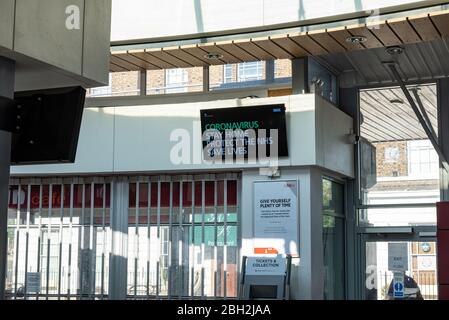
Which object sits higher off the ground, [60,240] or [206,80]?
[206,80]

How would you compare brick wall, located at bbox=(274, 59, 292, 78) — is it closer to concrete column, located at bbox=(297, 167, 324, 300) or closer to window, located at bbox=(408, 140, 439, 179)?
concrete column, located at bbox=(297, 167, 324, 300)

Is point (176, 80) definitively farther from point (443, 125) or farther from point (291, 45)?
point (443, 125)

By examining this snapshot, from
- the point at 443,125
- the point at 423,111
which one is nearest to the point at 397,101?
the point at 423,111

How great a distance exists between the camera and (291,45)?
887cm

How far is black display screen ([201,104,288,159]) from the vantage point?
31.0 feet

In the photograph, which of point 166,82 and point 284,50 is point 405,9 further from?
point 166,82

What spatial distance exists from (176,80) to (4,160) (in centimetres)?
712

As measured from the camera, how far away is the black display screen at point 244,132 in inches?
372

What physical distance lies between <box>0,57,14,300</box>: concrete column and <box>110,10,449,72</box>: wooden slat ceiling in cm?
518

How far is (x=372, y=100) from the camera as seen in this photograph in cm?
1122

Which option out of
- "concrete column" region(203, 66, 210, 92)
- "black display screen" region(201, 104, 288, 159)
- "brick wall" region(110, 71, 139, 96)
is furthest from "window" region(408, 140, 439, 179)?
"brick wall" region(110, 71, 139, 96)

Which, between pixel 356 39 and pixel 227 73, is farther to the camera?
pixel 227 73

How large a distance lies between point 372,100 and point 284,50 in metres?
2.73
